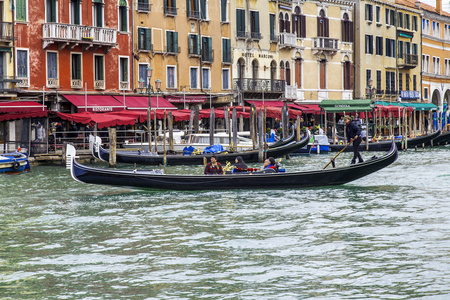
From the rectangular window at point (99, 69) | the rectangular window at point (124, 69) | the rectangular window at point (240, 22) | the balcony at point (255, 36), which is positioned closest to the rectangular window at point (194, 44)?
the rectangular window at point (240, 22)

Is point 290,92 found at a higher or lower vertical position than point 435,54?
lower

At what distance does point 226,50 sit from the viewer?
3856 centimetres

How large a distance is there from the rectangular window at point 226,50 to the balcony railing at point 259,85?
1186 mm

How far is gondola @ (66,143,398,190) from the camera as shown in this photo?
17.9 m

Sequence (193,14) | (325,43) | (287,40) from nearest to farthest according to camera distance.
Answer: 1. (193,14)
2. (287,40)
3. (325,43)

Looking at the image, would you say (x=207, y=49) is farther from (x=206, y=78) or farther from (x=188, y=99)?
(x=188, y=99)

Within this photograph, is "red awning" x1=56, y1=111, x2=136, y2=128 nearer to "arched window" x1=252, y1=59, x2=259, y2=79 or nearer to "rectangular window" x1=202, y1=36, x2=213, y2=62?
"rectangular window" x1=202, y1=36, x2=213, y2=62

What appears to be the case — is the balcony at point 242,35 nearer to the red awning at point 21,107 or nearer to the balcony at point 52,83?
the balcony at point 52,83

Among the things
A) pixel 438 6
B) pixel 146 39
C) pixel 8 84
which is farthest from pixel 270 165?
pixel 438 6

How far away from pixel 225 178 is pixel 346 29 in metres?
30.5

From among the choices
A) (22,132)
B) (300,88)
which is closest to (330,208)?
(22,132)

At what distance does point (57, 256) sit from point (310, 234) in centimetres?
412

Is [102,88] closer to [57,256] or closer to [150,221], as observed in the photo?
[150,221]

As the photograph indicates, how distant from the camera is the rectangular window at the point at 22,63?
28.8 meters
